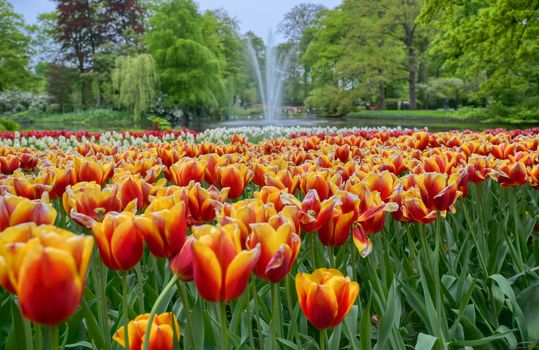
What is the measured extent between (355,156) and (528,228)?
47.0 inches

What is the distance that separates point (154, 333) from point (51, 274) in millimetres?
354

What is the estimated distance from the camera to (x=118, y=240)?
877 mm

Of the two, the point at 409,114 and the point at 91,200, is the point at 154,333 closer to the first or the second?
the point at 91,200

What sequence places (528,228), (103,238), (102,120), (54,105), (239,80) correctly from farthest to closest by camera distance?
(239,80)
(54,105)
(102,120)
(528,228)
(103,238)

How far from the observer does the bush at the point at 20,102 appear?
129ft

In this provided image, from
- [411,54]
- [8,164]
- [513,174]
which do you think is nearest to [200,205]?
[513,174]

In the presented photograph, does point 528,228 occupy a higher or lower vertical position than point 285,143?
lower

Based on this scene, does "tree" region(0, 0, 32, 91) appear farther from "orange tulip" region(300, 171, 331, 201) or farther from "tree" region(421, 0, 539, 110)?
"orange tulip" region(300, 171, 331, 201)

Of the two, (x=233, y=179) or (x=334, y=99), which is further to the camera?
(x=334, y=99)

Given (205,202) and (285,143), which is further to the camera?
(285,143)

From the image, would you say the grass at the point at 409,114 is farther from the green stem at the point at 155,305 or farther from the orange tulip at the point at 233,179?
the green stem at the point at 155,305

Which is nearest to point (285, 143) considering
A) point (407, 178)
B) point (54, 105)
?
point (407, 178)

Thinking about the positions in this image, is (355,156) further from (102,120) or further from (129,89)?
(102,120)

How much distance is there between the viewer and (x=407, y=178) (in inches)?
61.7
